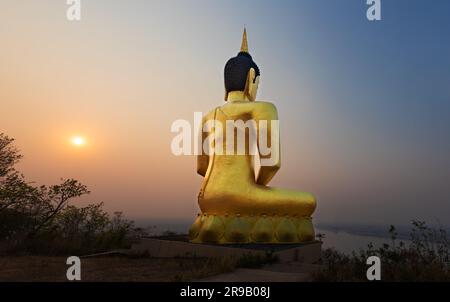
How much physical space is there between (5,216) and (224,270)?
27.6ft

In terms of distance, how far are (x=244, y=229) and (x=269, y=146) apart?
211 centimetres

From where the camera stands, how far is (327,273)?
5207 mm

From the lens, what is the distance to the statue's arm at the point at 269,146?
31.9 ft

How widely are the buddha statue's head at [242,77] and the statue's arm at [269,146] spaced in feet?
3.88

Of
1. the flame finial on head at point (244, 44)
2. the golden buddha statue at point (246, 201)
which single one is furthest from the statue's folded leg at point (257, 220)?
the flame finial on head at point (244, 44)

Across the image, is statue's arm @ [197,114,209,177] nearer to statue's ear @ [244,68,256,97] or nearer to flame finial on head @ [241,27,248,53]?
statue's ear @ [244,68,256,97]

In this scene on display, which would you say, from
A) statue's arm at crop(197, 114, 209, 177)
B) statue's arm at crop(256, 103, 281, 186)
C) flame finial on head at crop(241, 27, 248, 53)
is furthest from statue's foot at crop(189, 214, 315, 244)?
flame finial on head at crop(241, 27, 248, 53)

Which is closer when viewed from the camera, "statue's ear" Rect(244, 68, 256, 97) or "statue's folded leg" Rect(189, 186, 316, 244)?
"statue's folded leg" Rect(189, 186, 316, 244)

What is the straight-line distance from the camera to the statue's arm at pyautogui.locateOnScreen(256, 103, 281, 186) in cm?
971

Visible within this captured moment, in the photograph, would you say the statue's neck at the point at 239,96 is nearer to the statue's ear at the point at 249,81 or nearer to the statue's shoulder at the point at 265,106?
the statue's ear at the point at 249,81
